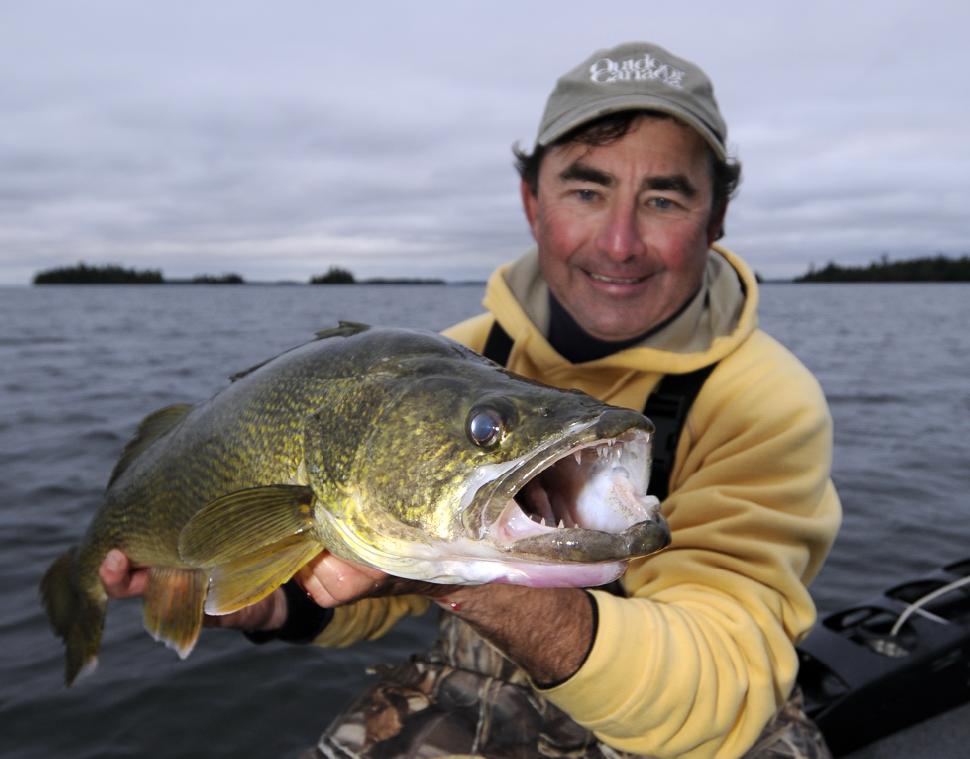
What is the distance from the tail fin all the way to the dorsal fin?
467 mm

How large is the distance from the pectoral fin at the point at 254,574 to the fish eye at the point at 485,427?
635 millimetres

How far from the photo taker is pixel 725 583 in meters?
2.45

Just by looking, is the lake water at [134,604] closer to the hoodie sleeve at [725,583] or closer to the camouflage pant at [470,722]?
the camouflage pant at [470,722]

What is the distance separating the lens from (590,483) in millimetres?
1698

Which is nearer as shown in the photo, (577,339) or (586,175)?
(586,175)

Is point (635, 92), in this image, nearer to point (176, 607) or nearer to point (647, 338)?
point (647, 338)

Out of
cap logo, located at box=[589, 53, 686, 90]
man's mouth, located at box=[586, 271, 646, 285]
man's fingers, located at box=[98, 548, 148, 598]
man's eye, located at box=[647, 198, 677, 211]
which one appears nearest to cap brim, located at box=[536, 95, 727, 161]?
cap logo, located at box=[589, 53, 686, 90]

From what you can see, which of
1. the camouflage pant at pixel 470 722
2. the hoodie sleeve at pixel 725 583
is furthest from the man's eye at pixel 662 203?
the camouflage pant at pixel 470 722

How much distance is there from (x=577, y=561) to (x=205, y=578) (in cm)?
163

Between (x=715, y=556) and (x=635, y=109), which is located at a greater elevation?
(x=635, y=109)

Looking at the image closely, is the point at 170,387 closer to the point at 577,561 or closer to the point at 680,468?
the point at 680,468

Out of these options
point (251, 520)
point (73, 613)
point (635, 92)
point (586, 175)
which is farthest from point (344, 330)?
point (73, 613)

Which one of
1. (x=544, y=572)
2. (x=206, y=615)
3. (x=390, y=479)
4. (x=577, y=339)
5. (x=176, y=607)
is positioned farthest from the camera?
(x=577, y=339)

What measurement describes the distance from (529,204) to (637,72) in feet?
2.96
